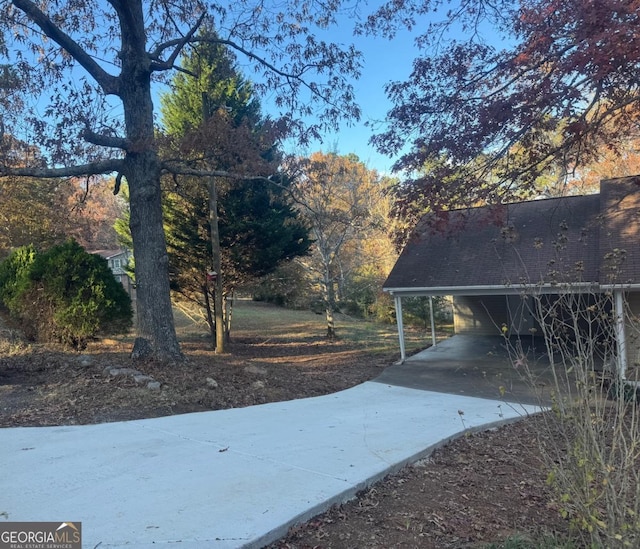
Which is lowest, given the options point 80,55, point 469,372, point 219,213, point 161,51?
point 469,372

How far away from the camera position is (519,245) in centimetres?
1129

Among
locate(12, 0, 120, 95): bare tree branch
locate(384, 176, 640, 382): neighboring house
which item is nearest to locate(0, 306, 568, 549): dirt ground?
locate(384, 176, 640, 382): neighboring house

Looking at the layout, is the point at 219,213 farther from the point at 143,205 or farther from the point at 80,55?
the point at 80,55

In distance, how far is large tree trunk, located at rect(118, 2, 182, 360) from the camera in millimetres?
8188

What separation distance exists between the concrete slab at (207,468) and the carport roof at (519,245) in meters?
4.29

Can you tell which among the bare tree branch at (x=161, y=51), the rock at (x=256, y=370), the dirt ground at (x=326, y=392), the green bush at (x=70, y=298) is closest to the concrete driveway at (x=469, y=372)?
the dirt ground at (x=326, y=392)

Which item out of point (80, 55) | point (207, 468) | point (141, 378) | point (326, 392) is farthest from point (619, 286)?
point (80, 55)

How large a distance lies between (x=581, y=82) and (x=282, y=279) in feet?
44.2

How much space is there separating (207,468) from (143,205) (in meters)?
5.44

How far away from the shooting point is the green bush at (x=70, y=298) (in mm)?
9750

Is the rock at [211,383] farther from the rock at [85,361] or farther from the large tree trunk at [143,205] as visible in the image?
the rock at [85,361]

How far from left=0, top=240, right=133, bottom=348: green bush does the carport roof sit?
6279 millimetres

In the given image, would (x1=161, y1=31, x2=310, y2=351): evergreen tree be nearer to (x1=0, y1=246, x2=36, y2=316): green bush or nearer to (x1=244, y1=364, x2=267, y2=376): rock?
(x1=0, y1=246, x2=36, y2=316): green bush

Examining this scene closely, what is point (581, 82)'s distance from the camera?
6695 mm
